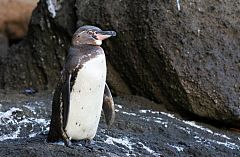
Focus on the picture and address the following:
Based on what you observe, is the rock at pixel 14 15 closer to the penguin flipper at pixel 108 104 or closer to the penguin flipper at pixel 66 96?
the penguin flipper at pixel 108 104

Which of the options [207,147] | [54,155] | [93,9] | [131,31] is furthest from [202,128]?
[54,155]

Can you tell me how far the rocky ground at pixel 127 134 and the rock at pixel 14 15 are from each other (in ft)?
8.71

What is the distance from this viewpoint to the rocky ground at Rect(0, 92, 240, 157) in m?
3.87

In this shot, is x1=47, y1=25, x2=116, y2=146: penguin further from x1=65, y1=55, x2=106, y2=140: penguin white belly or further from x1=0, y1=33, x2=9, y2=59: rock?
x1=0, y1=33, x2=9, y2=59: rock

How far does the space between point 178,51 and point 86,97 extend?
5.01ft

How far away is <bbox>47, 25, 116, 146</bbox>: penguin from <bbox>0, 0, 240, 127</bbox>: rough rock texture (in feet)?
4.48

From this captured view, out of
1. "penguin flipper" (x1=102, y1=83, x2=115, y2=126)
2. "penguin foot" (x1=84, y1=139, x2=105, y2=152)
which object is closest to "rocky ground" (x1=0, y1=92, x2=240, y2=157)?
"penguin foot" (x1=84, y1=139, x2=105, y2=152)

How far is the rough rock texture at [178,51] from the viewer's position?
5238mm

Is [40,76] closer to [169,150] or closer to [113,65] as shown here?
[113,65]

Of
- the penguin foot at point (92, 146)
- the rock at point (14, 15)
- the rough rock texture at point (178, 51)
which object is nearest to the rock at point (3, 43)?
the rock at point (14, 15)

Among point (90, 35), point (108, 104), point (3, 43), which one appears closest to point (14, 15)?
point (3, 43)

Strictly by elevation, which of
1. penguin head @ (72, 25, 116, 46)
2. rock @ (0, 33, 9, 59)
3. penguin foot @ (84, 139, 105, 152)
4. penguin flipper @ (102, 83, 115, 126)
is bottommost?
penguin foot @ (84, 139, 105, 152)

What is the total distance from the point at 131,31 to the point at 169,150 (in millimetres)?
1476

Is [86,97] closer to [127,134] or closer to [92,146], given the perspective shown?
[92,146]
